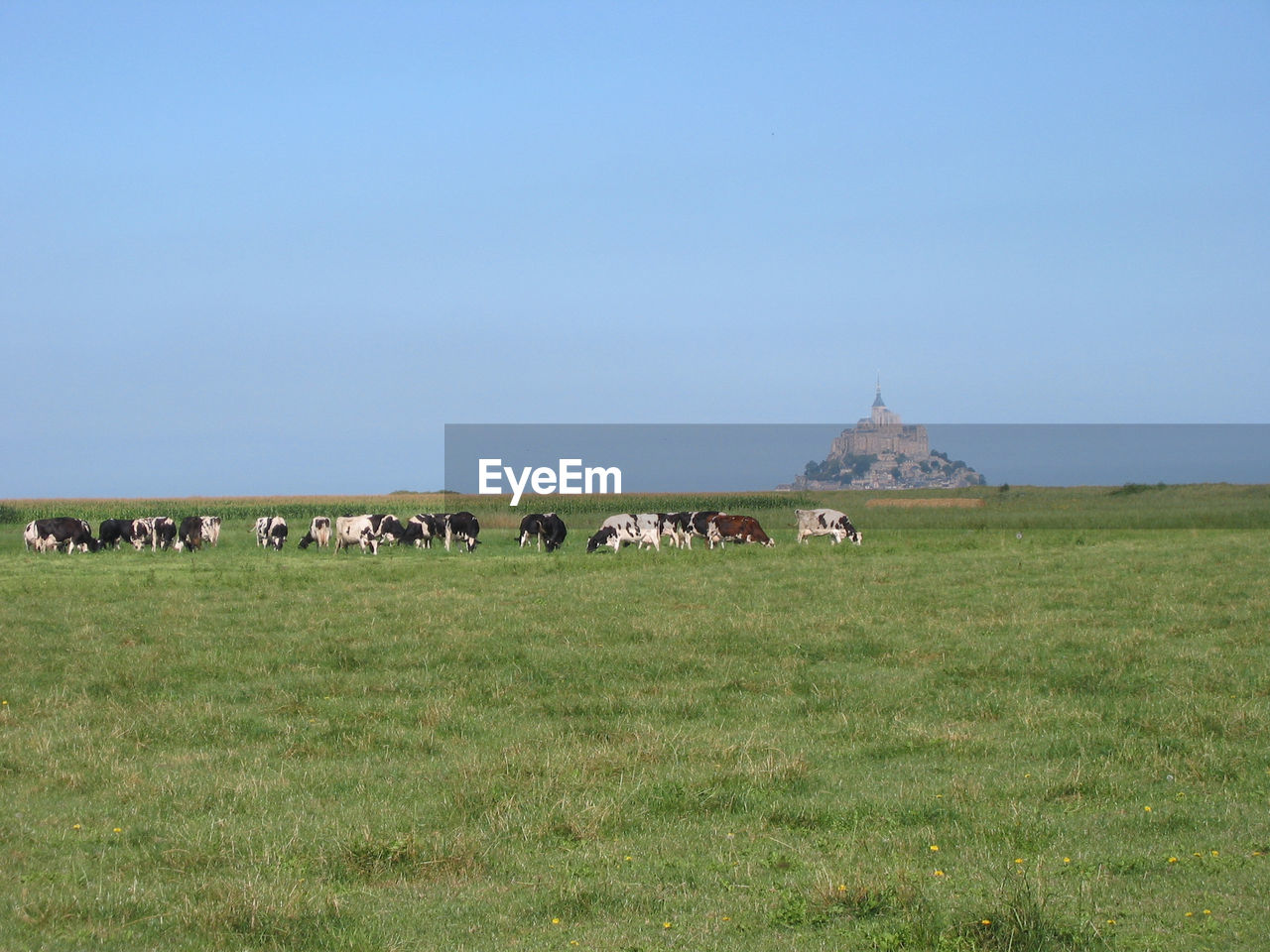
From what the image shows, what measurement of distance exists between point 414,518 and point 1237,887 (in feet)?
127

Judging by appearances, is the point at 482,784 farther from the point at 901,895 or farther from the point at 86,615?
the point at 86,615

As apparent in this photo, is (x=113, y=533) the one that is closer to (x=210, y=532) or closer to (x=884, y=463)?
(x=210, y=532)

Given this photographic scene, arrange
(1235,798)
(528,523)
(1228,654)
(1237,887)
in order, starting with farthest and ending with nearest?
1. (528,523)
2. (1228,654)
3. (1235,798)
4. (1237,887)

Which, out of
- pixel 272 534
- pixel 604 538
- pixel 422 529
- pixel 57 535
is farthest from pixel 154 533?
pixel 604 538

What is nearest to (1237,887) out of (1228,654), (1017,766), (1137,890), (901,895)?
(1137,890)

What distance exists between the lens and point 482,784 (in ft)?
31.8

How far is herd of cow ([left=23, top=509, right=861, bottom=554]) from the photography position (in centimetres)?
4194

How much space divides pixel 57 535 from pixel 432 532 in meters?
13.9

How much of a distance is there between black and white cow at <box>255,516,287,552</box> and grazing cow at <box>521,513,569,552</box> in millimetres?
9437

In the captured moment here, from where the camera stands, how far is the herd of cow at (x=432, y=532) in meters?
41.9

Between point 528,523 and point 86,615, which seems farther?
point 528,523

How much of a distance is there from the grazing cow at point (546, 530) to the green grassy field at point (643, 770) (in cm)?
1822

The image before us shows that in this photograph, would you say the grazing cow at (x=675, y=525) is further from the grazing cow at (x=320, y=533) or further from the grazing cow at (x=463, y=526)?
the grazing cow at (x=320, y=533)

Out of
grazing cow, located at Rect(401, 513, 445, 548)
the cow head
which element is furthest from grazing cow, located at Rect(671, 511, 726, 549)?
grazing cow, located at Rect(401, 513, 445, 548)
